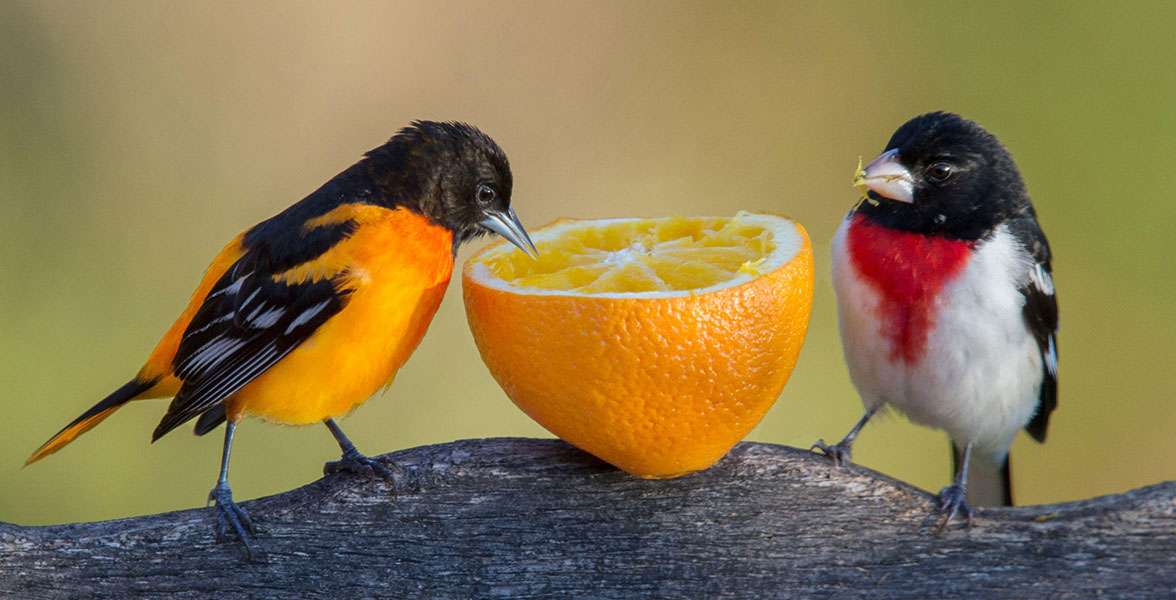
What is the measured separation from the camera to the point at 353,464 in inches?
49.8

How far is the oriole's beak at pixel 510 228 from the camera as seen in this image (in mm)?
1267

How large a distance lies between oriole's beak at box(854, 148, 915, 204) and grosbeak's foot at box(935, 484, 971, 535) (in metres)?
0.40

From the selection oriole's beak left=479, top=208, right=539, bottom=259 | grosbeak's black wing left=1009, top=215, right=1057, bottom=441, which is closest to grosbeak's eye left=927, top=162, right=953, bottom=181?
grosbeak's black wing left=1009, top=215, right=1057, bottom=441

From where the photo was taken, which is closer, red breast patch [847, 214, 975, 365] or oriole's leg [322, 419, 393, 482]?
oriole's leg [322, 419, 393, 482]

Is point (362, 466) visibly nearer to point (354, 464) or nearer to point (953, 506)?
point (354, 464)

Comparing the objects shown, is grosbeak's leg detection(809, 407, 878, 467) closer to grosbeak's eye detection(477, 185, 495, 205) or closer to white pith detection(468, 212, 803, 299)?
white pith detection(468, 212, 803, 299)

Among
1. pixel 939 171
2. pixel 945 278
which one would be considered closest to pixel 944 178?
pixel 939 171

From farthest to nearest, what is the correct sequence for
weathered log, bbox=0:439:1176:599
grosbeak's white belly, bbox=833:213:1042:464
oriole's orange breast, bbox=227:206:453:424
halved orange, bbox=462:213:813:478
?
grosbeak's white belly, bbox=833:213:1042:464
oriole's orange breast, bbox=227:206:453:424
weathered log, bbox=0:439:1176:599
halved orange, bbox=462:213:813:478

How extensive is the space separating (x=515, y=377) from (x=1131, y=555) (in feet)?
2.33

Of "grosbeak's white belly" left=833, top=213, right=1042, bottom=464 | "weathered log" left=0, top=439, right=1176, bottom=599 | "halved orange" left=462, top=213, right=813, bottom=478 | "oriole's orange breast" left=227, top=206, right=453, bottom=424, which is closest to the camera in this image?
"halved orange" left=462, top=213, right=813, bottom=478

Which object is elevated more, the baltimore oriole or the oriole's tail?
the baltimore oriole

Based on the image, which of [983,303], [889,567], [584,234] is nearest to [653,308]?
[584,234]

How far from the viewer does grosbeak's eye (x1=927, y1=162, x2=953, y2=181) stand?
136 cm

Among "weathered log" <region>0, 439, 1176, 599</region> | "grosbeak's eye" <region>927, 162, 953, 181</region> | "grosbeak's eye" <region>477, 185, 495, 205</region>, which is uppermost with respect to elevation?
"grosbeak's eye" <region>927, 162, 953, 181</region>
